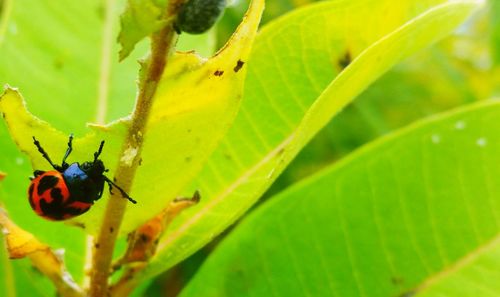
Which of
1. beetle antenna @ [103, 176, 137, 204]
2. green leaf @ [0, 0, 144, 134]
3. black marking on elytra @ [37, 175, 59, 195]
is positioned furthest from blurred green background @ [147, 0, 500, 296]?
beetle antenna @ [103, 176, 137, 204]

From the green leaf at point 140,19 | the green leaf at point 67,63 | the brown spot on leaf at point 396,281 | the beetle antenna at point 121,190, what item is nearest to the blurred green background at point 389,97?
the green leaf at point 67,63

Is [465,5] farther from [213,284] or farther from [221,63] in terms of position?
[213,284]

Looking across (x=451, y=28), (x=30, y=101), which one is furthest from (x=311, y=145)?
(x=451, y=28)

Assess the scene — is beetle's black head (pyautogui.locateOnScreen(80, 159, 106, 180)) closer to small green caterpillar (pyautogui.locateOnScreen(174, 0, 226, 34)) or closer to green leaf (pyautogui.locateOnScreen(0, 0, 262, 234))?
green leaf (pyautogui.locateOnScreen(0, 0, 262, 234))

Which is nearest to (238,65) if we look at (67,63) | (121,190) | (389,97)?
(121,190)

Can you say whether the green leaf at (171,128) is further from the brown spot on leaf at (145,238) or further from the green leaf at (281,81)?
the green leaf at (281,81)
